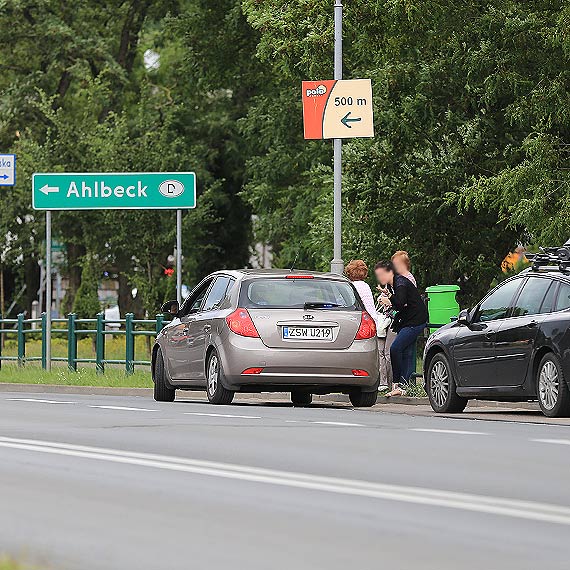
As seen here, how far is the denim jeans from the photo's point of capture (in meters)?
22.7

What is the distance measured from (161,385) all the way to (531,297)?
6.47 metres

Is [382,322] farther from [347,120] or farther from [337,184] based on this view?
[337,184]

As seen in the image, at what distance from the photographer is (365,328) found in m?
20.7

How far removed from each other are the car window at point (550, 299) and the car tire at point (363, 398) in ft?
11.1

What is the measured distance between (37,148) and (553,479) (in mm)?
41519

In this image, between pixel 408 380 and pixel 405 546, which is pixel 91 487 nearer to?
pixel 405 546

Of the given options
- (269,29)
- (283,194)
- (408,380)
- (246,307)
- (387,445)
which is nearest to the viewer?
(387,445)

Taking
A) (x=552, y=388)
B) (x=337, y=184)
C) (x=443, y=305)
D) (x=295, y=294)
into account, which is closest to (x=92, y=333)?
(x=337, y=184)

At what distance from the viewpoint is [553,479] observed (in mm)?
10938

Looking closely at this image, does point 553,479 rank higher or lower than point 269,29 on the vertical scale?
lower

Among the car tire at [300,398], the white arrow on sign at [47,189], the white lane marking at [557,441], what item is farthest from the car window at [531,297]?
the white arrow on sign at [47,189]

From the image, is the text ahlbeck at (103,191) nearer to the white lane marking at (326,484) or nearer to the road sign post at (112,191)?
the road sign post at (112,191)

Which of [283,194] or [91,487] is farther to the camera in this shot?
[283,194]

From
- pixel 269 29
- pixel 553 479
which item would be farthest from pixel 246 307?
pixel 269 29
